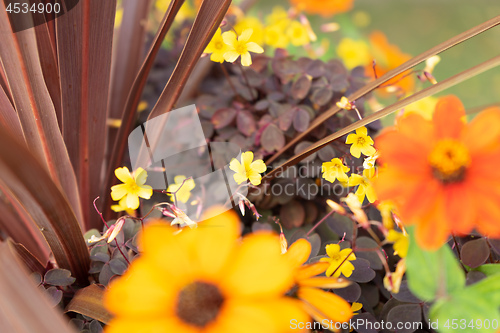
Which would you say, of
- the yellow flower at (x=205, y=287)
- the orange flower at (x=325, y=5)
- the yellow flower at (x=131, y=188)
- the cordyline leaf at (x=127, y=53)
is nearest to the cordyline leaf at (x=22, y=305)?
the yellow flower at (x=205, y=287)

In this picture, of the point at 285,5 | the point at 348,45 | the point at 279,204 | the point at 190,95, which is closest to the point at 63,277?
the point at 279,204

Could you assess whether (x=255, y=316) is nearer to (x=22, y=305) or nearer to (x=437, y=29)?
(x=22, y=305)

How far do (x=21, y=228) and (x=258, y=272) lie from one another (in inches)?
16.2

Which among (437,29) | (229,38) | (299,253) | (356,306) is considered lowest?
(356,306)

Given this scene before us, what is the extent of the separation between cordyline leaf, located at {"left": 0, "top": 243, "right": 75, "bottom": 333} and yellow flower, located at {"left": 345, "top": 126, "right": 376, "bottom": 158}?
0.33m

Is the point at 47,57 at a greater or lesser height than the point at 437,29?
greater

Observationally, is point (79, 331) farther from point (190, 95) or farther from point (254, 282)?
point (190, 95)

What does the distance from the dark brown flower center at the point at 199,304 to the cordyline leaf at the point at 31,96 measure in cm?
31

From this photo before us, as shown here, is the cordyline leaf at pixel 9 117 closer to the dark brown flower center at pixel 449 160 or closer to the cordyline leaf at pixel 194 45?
the cordyline leaf at pixel 194 45

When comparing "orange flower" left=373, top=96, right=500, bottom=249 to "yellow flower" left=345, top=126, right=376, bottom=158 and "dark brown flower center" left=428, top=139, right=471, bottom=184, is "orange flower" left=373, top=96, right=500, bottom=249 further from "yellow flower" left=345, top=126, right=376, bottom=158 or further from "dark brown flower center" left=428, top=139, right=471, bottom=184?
"yellow flower" left=345, top=126, right=376, bottom=158

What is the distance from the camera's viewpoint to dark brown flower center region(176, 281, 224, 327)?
265 mm

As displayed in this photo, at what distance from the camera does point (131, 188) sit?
0.45 meters

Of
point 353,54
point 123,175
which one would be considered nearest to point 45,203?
point 123,175

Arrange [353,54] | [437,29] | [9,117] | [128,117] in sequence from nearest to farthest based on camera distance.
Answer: [9,117]
[128,117]
[353,54]
[437,29]
